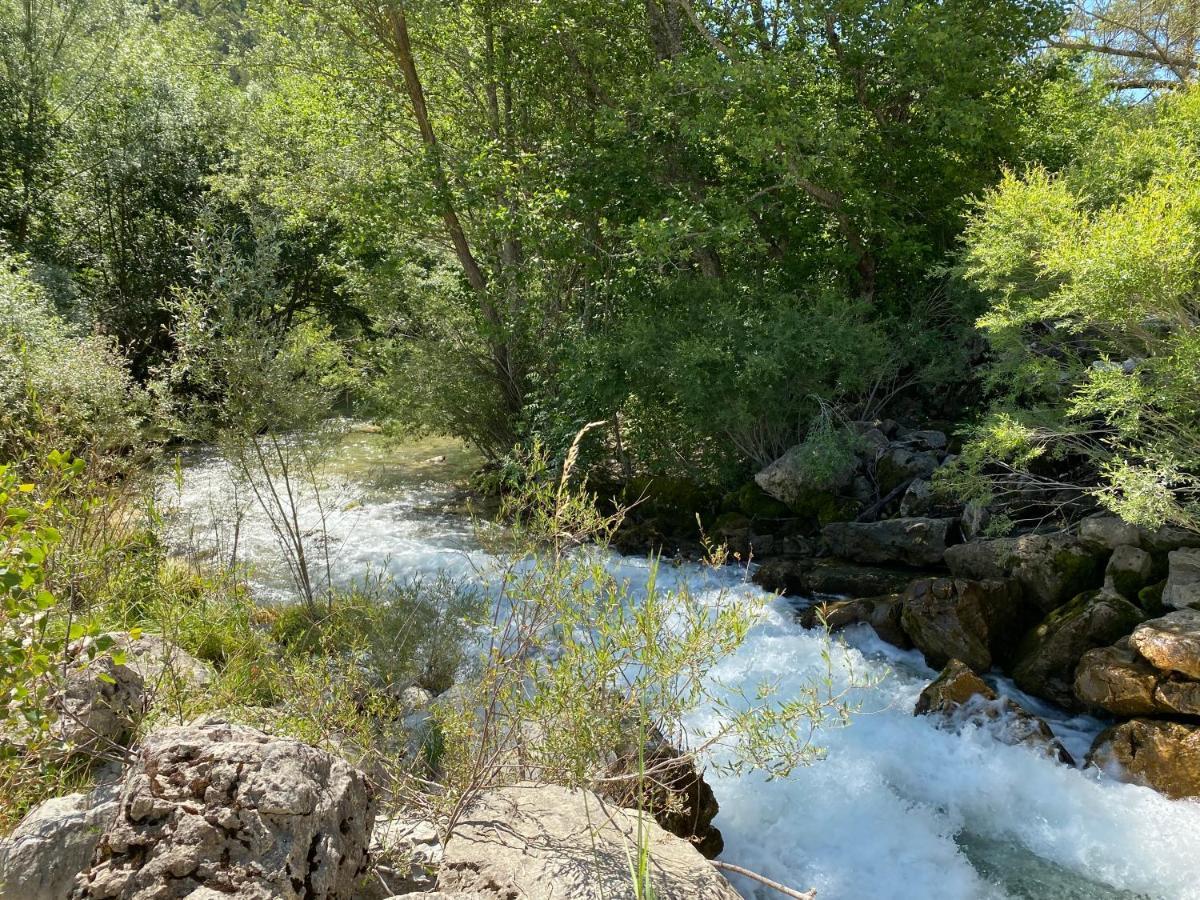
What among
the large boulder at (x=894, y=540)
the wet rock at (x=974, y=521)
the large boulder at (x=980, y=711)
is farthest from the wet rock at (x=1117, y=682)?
the large boulder at (x=894, y=540)

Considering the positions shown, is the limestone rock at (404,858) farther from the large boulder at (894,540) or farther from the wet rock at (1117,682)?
the large boulder at (894,540)

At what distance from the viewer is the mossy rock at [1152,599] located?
6.88 meters

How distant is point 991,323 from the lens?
311 inches

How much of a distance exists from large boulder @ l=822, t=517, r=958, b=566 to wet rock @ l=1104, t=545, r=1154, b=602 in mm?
1852

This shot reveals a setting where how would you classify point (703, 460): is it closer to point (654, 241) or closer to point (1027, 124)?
point (654, 241)

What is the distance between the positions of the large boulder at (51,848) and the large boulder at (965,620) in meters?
6.59

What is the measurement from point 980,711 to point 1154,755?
1.17 metres

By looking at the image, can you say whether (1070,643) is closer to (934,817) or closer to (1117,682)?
(1117,682)

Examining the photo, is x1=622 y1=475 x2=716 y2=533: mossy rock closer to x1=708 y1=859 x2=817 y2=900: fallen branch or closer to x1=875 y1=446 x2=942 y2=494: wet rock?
x1=875 y1=446 x2=942 y2=494: wet rock

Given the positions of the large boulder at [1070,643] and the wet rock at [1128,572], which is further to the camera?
the wet rock at [1128,572]

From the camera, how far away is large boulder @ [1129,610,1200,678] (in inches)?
234

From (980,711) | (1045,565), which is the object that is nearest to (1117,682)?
(980,711)

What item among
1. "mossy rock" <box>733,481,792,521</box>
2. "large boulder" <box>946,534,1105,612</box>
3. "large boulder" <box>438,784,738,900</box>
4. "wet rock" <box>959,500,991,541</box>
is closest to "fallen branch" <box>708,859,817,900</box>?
"large boulder" <box>438,784,738,900</box>

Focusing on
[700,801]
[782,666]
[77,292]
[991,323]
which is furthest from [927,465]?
[77,292]
